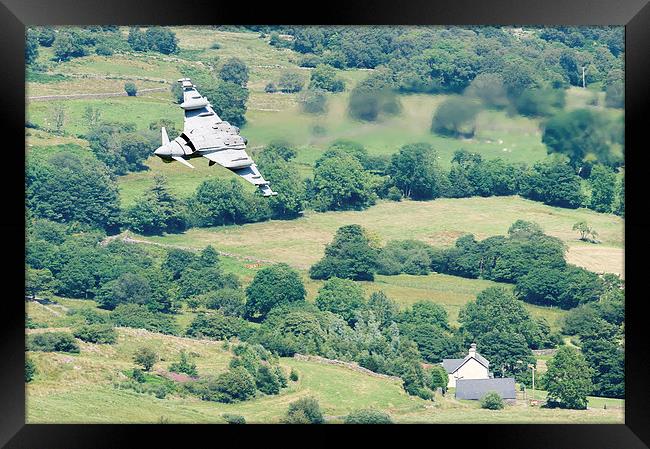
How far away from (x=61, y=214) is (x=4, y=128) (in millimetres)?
32659

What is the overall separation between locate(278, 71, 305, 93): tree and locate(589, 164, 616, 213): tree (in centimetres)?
855

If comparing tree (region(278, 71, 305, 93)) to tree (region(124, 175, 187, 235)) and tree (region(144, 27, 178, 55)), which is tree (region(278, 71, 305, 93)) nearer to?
tree (region(144, 27, 178, 55))

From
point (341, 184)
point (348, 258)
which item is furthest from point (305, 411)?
point (341, 184)

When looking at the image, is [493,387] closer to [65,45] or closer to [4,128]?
[65,45]

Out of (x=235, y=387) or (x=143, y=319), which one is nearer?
(x=235, y=387)

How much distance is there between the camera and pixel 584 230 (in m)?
40.4

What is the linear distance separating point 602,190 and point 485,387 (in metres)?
7.24

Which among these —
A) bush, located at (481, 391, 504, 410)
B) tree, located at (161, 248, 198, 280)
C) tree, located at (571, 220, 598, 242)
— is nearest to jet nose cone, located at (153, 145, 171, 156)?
bush, located at (481, 391, 504, 410)

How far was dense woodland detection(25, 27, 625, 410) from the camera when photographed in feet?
125

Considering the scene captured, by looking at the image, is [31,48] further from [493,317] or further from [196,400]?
[493,317]

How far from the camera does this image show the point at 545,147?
41.3 m

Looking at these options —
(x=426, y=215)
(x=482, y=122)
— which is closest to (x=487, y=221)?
(x=426, y=215)

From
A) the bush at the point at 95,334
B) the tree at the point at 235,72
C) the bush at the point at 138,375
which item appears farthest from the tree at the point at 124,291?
the tree at the point at 235,72
